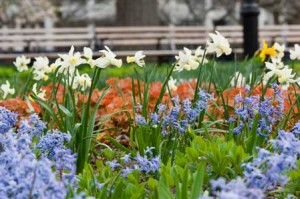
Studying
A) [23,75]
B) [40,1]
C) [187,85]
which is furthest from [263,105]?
[40,1]

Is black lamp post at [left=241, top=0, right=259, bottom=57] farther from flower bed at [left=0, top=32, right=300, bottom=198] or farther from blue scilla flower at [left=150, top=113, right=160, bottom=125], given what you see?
blue scilla flower at [left=150, top=113, right=160, bottom=125]

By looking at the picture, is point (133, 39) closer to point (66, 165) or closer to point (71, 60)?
point (71, 60)

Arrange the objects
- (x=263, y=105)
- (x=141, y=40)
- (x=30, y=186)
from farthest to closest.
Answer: (x=141, y=40), (x=263, y=105), (x=30, y=186)

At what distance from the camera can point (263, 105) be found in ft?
9.01

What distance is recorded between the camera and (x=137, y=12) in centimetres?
1709

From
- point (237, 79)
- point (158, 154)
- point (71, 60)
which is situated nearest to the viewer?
point (158, 154)

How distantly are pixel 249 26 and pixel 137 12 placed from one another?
7.12 metres

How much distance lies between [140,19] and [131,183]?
50.0 feet

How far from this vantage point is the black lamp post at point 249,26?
9.93 m

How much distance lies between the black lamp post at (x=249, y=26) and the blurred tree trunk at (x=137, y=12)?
6514 millimetres

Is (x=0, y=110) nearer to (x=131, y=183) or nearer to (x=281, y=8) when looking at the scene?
(x=131, y=183)

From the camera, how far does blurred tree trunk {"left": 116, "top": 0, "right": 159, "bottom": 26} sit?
16.6 meters

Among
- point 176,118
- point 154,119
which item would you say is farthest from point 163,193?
point 176,118

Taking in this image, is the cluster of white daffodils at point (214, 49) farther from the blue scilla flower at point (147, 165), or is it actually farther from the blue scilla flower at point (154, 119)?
the blue scilla flower at point (147, 165)
